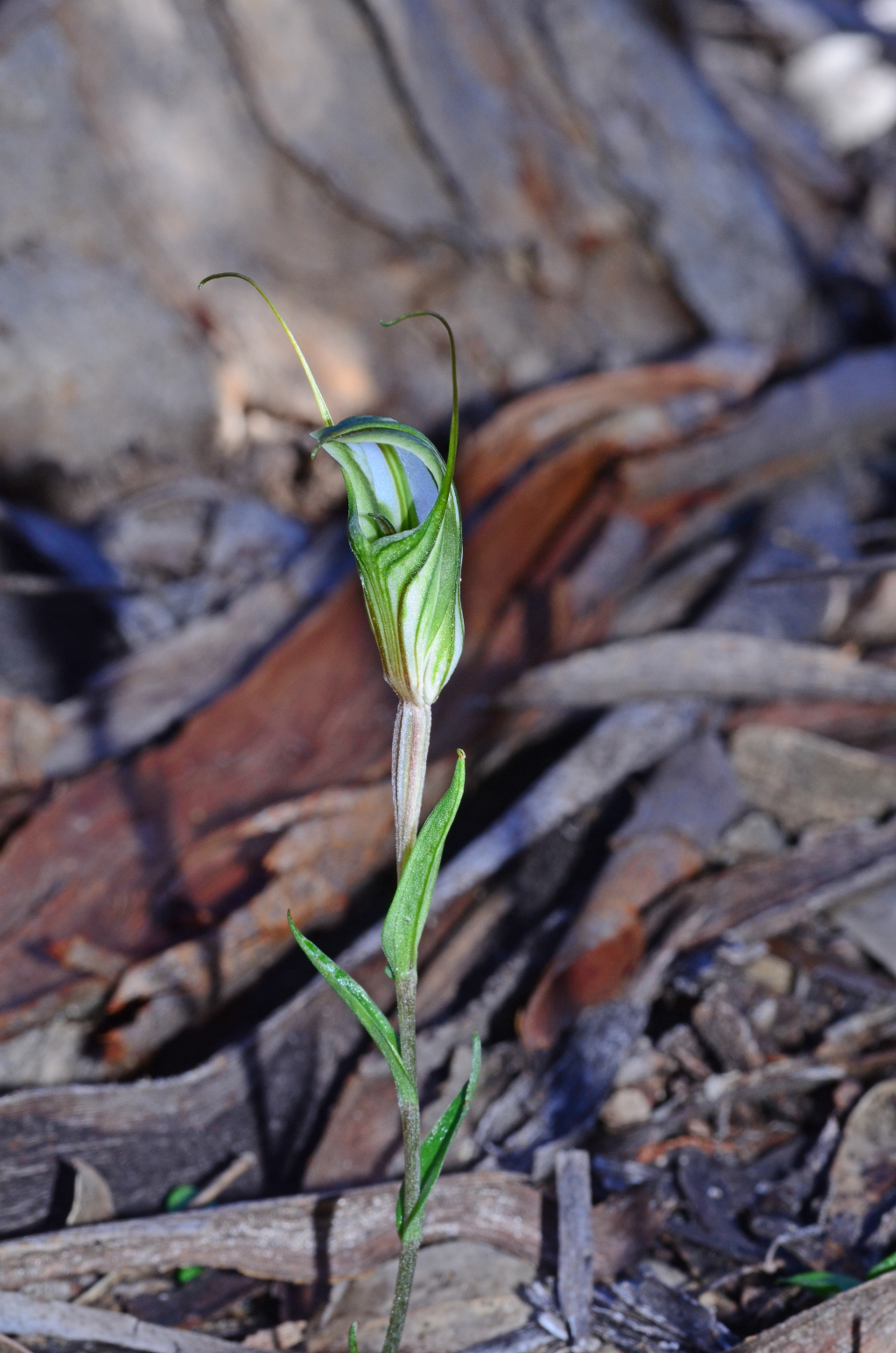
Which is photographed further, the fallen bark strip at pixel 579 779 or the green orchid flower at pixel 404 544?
the fallen bark strip at pixel 579 779

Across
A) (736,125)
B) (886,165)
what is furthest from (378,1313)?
(886,165)

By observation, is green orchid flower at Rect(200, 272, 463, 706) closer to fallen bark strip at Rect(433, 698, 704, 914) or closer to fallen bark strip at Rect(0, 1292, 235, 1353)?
fallen bark strip at Rect(0, 1292, 235, 1353)

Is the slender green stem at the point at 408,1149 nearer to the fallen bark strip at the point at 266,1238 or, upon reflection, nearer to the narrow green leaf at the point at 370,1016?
the narrow green leaf at the point at 370,1016

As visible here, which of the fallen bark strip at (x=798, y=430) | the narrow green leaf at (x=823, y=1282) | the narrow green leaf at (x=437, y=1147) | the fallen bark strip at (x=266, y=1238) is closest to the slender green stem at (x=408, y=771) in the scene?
the narrow green leaf at (x=437, y=1147)

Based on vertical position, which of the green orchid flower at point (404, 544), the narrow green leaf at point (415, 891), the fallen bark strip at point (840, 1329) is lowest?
the fallen bark strip at point (840, 1329)

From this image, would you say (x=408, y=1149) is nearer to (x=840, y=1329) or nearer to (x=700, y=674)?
(x=840, y=1329)

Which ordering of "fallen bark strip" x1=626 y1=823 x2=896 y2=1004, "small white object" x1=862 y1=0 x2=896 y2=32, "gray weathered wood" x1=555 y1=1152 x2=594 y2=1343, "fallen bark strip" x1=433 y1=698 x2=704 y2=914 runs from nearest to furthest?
"gray weathered wood" x1=555 y1=1152 x2=594 y2=1343 → "fallen bark strip" x1=626 y1=823 x2=896 y2=1004 → "fallen bark strip" x1=433 y1=698 x2=704 y2=914 → "small white object" x1=862 y1=0 x2=896 y2=32

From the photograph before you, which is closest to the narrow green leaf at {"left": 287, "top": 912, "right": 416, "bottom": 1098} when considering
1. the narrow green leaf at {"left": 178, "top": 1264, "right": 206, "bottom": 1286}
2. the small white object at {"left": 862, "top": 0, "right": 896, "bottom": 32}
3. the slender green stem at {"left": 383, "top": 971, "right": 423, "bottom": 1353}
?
the slender green stem at {"left": 383, "top": 971, "right": 423, "bottom": 1353}
